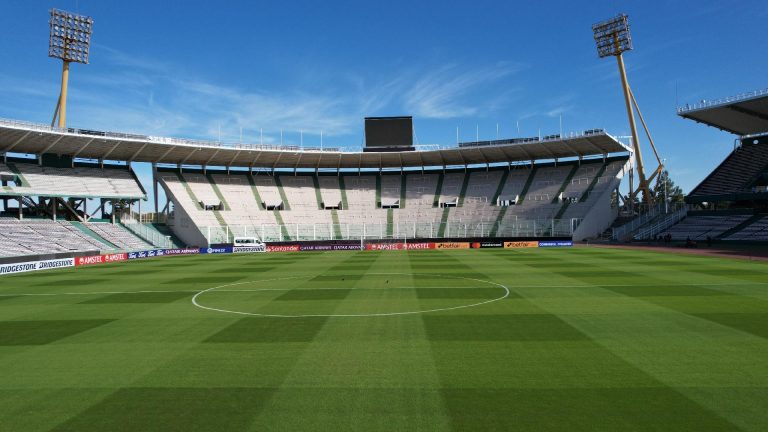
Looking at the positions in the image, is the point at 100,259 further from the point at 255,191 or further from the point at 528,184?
the point at 528,184

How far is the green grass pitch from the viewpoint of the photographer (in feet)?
21.4

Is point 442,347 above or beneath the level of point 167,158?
beneath

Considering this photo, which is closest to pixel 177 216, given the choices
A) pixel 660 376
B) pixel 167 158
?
pixel 167 158

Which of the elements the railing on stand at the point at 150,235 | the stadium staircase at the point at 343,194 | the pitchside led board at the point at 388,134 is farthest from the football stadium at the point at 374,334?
the pitchside led board at the point at 388,134

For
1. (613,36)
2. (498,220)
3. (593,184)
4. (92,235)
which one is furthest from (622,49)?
(92,235)

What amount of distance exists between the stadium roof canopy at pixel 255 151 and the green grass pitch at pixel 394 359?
3808 cm

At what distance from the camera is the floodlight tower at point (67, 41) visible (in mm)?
50969

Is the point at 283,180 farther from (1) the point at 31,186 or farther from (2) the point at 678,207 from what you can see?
(2) the point at 678,207

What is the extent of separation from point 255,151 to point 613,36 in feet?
157

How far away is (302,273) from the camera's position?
2627cm

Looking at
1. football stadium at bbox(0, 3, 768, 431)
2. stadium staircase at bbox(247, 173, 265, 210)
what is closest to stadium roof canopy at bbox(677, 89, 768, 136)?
football stadium at bbox(0, 3, 768, 431)

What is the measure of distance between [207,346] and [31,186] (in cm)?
5131

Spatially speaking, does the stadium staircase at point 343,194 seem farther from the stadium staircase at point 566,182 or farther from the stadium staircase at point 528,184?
the stadium staircase at point 566,182

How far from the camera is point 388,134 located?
6488cm
